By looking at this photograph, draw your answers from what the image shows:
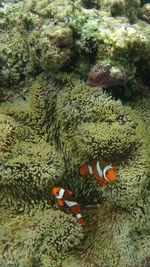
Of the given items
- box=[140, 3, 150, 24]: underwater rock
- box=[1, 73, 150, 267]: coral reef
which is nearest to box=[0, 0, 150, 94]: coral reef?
box=[1, 73, 150, 267]: coral reef

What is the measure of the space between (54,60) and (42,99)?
31 centimetres

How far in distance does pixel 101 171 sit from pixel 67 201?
0.31 meters

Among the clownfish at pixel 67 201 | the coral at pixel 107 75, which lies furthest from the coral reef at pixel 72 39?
the clownfish at pixel 67 201

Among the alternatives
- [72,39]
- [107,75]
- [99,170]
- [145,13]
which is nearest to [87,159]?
[99,170]

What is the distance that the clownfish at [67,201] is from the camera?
2.56 metres

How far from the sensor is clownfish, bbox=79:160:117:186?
98.8 inches

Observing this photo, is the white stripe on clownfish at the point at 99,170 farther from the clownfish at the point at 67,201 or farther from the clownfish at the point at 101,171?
the clownfish at the point at 67,201

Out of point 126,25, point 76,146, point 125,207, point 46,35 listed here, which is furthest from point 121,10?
point 125,207

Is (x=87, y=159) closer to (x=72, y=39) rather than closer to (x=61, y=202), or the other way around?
(x=61, y=202)

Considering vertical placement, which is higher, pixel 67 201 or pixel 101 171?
pixel 101 171

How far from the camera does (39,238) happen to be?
244 cm

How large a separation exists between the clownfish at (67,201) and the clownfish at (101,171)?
184 mm

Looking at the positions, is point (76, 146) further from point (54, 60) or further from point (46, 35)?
point (46, 35)

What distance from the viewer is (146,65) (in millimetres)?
2764
